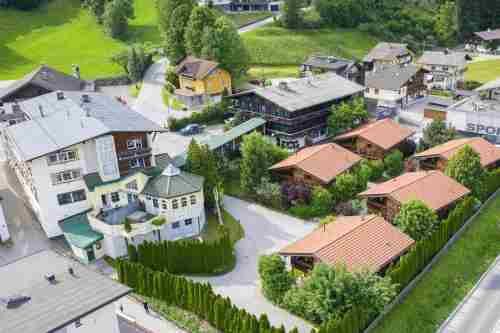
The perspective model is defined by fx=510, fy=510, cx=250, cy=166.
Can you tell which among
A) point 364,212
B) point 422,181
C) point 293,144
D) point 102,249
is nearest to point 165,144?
point 293,144

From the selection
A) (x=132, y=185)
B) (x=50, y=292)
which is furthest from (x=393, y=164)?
(x=50, y=292)

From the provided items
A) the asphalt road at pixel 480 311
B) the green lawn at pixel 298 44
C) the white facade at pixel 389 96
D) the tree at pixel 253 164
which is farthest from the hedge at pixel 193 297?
the green lawn at pixel 298 44

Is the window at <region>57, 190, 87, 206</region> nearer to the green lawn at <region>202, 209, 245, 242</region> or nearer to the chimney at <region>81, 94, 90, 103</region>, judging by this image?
the green lawn at <region>202, 209, 245, 242</region>

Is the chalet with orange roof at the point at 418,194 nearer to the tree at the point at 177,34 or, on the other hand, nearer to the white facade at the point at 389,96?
the white facade at the point at 389,96

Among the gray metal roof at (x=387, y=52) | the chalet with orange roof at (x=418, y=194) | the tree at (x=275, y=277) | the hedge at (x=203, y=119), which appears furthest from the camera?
the gray metal roof at (x=387, y=52)

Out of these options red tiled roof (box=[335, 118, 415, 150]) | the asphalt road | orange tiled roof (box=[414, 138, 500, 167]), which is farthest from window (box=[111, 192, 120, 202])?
orange tiled roof (box=[414, 138, 500, 167])
